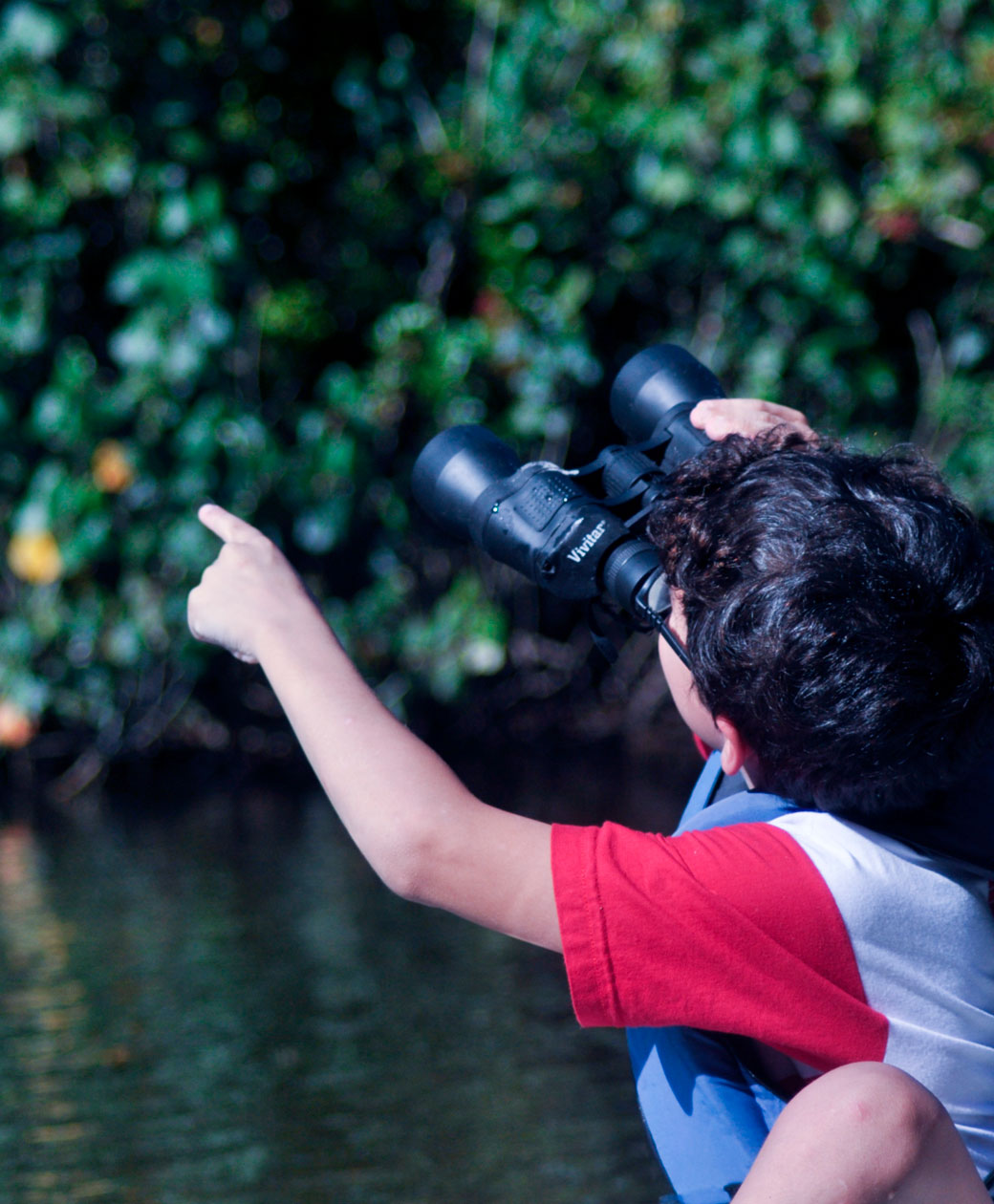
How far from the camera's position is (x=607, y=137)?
302cm

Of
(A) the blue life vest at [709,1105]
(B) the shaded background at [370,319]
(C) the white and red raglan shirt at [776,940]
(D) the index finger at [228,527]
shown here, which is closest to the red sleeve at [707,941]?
(C) the white and red raglan shirt at [776,940]

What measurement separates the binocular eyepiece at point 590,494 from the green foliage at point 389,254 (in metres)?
1.68

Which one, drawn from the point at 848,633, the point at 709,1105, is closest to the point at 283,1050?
the point at 709,1105

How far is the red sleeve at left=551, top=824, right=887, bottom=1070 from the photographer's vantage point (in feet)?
2.56

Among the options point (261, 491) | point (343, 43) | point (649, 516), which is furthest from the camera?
point (343, 43)

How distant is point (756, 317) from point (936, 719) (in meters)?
2.58

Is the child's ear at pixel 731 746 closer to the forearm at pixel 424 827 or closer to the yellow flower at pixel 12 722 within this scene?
the forearm at pixel 424 827

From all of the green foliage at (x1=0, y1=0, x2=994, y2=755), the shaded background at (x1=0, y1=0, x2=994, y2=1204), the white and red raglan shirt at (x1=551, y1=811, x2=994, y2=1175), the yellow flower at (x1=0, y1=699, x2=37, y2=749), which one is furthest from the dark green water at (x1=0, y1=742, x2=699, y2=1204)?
the green foliage at (x1=0, y1=0, x2=994, y2=755)

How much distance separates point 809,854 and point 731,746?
0.31 feet

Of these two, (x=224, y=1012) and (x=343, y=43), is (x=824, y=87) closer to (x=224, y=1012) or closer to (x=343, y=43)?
(x=343, y=43)

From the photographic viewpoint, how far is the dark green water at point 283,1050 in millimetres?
1373

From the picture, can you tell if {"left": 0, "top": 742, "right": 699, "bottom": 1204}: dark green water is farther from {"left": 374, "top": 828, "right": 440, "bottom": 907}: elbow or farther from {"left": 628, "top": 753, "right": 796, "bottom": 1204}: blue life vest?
{"left": 374, "top": 828, "right": 440, "bottom": 907}: elbow

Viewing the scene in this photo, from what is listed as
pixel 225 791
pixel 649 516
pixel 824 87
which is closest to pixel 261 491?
pixel 225 791

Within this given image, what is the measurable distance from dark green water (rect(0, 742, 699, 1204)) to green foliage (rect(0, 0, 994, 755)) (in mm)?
738
